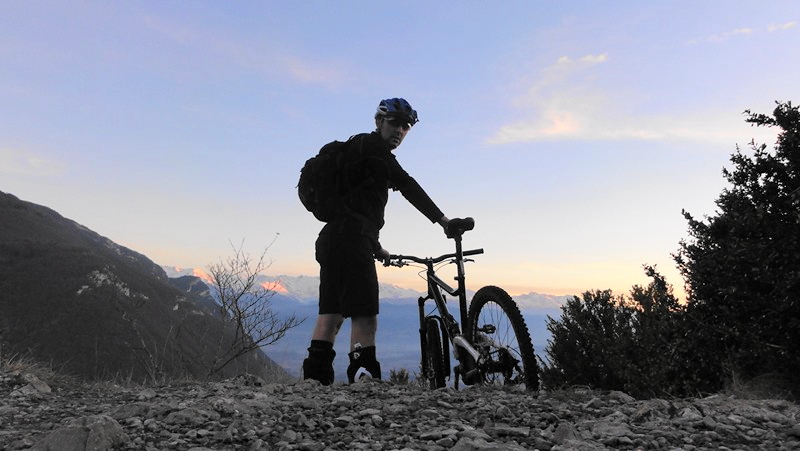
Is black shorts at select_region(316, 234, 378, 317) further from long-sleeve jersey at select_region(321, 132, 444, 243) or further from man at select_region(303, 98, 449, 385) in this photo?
long-sleeve jersey at select_region(321, 132, 444, 243)

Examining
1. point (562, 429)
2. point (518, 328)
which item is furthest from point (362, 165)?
point (562, 429)

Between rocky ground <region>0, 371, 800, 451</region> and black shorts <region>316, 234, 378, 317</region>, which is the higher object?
black shorts <region>316, 234, 378, 317</region>

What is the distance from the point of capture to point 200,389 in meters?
5.03

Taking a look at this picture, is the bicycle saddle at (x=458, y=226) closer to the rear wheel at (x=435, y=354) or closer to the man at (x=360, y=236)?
the man at (x=360, y=236)

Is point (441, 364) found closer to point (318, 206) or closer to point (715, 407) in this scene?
point (318, 206)

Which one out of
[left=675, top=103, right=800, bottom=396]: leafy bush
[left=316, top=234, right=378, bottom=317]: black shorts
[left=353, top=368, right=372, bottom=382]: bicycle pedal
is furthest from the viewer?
[left=675, top=103, right=800, bottom=396]: leafy bush

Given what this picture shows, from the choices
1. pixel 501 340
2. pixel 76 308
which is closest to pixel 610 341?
pixel 501 340

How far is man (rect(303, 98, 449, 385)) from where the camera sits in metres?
5.18

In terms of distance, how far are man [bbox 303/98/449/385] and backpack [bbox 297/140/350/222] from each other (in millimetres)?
45

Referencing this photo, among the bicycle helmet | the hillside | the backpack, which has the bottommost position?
the hillside

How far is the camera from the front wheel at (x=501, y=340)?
172 inches

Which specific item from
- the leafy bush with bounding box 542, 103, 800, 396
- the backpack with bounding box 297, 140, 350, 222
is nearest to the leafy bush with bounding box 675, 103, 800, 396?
the leafy bush with bounding box 542, 103, 800, 396

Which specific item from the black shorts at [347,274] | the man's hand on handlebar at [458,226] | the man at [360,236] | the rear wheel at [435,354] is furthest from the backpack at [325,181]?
the rear wheel at [435,354]

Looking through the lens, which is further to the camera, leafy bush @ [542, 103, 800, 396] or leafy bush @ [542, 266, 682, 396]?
leafy bush @ [542, 266, 682, 396]
